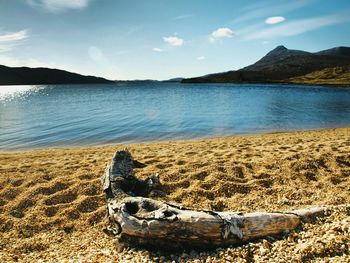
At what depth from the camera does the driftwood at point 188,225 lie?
4.94 m

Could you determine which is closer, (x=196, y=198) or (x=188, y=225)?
(x=188, y=225)

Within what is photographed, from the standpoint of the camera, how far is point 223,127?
2473cm

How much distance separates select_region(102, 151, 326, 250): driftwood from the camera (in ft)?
16.2

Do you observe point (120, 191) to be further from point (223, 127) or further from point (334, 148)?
point (223, 127)

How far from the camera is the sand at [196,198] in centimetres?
489

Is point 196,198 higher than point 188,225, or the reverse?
point 188,225

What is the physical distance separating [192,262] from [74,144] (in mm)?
16551

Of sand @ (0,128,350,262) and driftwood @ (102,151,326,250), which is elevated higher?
driftwood @ (102,151,326,250)

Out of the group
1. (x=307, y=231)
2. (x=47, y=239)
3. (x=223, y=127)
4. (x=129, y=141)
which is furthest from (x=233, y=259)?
(x=223, y=127)

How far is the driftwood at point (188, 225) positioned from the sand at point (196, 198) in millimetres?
178

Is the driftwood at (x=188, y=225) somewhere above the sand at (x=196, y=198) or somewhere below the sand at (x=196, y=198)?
above

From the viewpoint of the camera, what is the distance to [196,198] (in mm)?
7637

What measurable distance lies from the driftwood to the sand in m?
0.18

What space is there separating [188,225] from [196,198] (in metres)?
2.73
